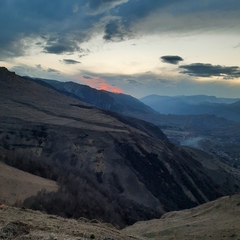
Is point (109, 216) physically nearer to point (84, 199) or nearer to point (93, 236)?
point (84, 199)

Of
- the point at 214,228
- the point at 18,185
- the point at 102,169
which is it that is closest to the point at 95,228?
the point at 214,228

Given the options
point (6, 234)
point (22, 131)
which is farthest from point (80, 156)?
point (6, 234)

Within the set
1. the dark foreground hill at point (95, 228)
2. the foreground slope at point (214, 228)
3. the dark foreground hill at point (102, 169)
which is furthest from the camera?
the dark foreground hill at point (102, 169)

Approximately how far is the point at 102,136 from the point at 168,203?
52.2 meters

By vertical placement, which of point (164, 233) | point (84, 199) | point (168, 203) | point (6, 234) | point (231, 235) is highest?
point (6, 234)

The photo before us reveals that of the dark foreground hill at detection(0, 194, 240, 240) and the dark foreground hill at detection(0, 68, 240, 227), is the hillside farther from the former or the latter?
the dark foreground hill at detection(0, 194, 240, 240)

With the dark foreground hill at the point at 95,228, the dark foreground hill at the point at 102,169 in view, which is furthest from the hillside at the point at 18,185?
the dark foreground hill at the point at 95,228

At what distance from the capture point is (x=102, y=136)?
165500 millimetres

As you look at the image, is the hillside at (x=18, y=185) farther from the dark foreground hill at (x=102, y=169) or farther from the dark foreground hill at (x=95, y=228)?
the dark foreground hill at (x=95, y=228)

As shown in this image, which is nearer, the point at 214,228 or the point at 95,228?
the point at 95,228

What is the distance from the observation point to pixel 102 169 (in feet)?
452

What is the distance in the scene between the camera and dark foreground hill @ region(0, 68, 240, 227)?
308ft

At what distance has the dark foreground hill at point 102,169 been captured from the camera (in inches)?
3691

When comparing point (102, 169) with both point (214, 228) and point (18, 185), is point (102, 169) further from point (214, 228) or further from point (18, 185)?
point (214, 228)
